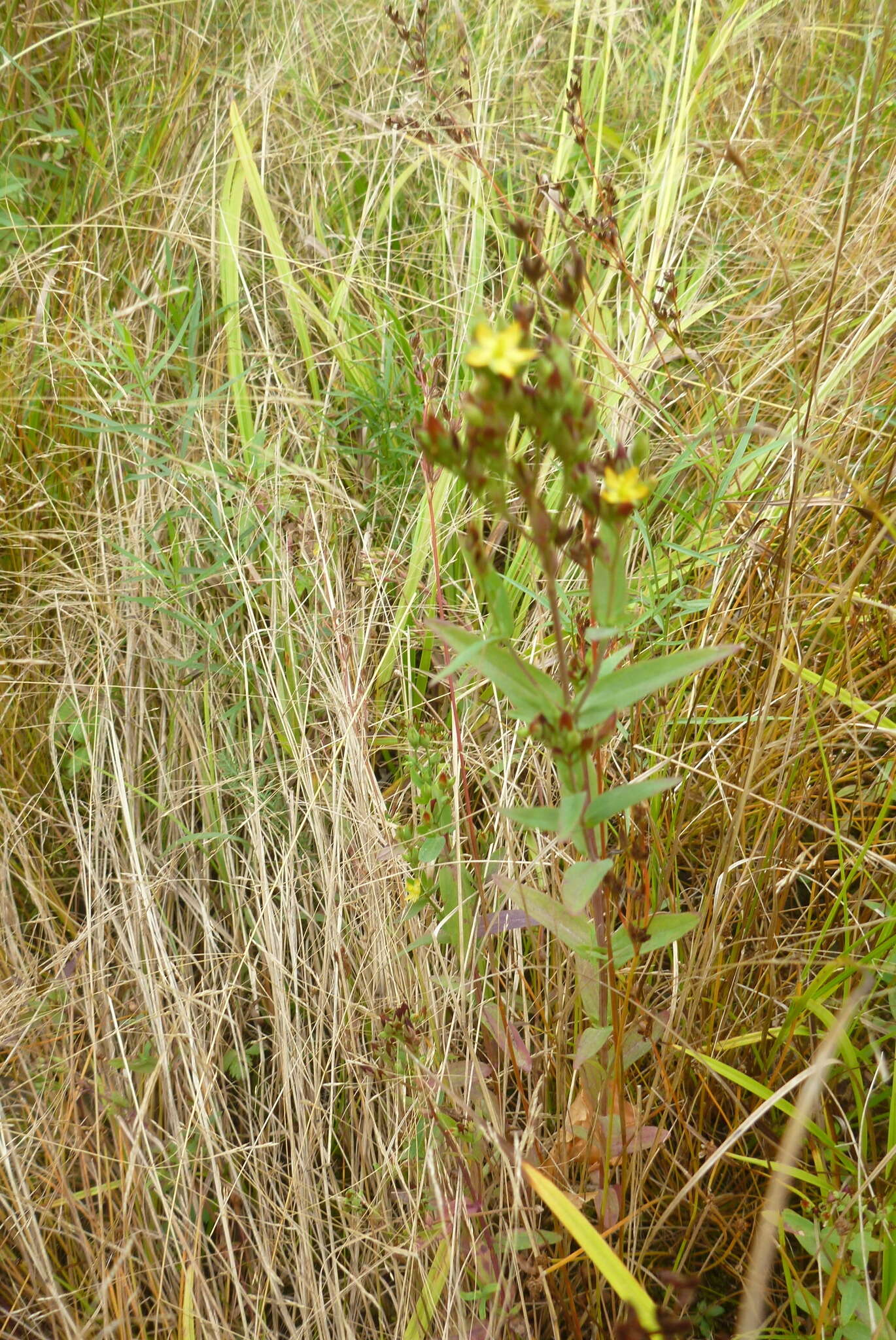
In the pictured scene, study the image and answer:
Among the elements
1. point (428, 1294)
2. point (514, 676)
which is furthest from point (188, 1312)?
point (514, 676)

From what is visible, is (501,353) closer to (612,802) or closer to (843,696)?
Answer: (612,802)

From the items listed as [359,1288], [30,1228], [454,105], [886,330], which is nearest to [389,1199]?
[359,1288]

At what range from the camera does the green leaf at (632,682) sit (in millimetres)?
951

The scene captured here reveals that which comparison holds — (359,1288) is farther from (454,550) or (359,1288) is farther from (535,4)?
(535,4)

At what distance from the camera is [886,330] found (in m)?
1.75

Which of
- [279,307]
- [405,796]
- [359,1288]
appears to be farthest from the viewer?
[279,307]

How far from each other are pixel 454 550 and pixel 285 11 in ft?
5.63

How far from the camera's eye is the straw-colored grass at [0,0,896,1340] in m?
1.36

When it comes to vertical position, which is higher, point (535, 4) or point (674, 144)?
point (535, 4)

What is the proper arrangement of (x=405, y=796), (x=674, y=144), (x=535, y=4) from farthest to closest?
(x=535, y=4) < (x=674, y=144) < (x=405, y=796)

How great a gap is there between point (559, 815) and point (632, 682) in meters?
0.16

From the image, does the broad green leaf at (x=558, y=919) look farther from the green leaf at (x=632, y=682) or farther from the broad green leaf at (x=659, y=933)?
the green leaf at (x=632, y=682)

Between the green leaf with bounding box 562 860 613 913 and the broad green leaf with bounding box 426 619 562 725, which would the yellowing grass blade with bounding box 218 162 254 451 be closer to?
the broad green leaf with bounding box 426 619 562 725

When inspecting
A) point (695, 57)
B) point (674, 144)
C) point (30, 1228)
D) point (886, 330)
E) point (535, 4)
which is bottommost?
point (30, 1228)
